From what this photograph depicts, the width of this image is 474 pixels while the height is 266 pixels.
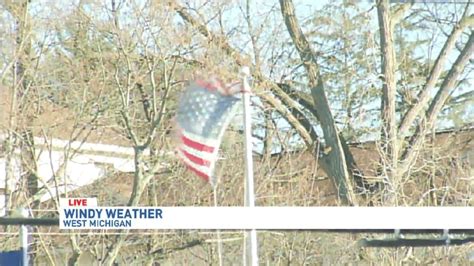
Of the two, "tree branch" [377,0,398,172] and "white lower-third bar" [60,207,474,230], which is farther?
"tree branch" [377,0,398,172]

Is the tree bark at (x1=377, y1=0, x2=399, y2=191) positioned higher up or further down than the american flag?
higher up

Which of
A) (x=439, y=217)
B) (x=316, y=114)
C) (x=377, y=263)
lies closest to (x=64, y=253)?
(x=377, y=263)

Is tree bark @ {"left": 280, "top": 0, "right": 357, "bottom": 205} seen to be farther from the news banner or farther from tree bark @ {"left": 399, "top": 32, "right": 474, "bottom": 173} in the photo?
the news banner

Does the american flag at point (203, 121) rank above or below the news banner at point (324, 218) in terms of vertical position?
above

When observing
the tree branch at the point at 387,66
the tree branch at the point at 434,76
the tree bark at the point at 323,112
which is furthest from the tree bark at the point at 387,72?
the tree bark at the point at 323,112

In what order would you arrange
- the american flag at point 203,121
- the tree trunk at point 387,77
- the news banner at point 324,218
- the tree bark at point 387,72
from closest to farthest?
the news banner at point 324,218, the american flag at point 203,121, the tree trunk at point 387,77, the tree bark at point 387,72

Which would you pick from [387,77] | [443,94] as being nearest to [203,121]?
A: [387,77]

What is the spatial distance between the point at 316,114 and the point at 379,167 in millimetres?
1900

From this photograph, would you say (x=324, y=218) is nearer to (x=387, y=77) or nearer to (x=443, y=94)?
(x=387, y=77)

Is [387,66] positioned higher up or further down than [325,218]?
higher up

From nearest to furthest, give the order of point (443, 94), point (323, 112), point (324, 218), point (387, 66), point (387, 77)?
point (324, 218), point (387, 77), point (387, 66), point (443, 94), point (323, 112)

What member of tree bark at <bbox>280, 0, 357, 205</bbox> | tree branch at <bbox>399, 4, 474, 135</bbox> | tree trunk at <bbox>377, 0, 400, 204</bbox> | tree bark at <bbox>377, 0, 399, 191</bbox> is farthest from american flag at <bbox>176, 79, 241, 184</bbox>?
tree branch at <bbox>399, 4, 474, 135</bbox>

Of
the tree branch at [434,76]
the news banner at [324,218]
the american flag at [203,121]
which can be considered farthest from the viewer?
the tree branch at [434,76]

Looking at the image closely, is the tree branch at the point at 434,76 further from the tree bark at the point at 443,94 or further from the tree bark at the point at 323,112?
the tree bark at the point at 323,112
